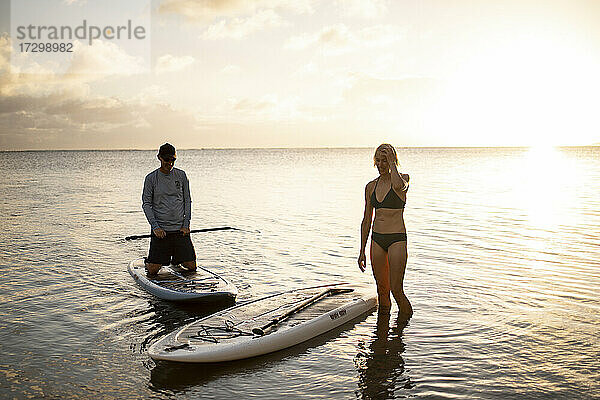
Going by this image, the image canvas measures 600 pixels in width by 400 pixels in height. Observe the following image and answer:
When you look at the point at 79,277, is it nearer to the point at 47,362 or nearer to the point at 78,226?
the point at 47,362

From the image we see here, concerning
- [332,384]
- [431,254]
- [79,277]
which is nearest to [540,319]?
[332,384]

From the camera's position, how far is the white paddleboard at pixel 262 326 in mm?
6977

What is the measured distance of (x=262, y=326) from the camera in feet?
25.5

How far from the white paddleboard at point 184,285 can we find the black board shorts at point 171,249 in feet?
1.00

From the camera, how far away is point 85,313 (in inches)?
374

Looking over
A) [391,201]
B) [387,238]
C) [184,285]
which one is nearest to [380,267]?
[387,238]

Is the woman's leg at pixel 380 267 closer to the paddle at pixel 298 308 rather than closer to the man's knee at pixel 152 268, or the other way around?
the paddle at pixel 298 308

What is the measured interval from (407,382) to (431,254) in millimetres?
8091

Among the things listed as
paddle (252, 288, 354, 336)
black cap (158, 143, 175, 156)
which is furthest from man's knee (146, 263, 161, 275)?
paddle (252, 288, 354, 336)

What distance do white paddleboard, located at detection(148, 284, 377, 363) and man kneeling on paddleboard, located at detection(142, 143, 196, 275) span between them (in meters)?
2.20

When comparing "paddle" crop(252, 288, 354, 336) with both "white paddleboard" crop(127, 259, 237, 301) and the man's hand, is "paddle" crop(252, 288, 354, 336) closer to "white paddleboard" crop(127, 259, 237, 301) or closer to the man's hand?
"white paddleboard" crop(127, 259, 237, 301)

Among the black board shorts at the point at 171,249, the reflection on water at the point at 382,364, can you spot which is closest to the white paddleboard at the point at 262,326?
the reflection on water at the point at 382,364

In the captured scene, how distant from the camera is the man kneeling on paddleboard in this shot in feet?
32.7

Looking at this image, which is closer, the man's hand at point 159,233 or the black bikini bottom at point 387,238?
the black bikini bottom at point 387,238
